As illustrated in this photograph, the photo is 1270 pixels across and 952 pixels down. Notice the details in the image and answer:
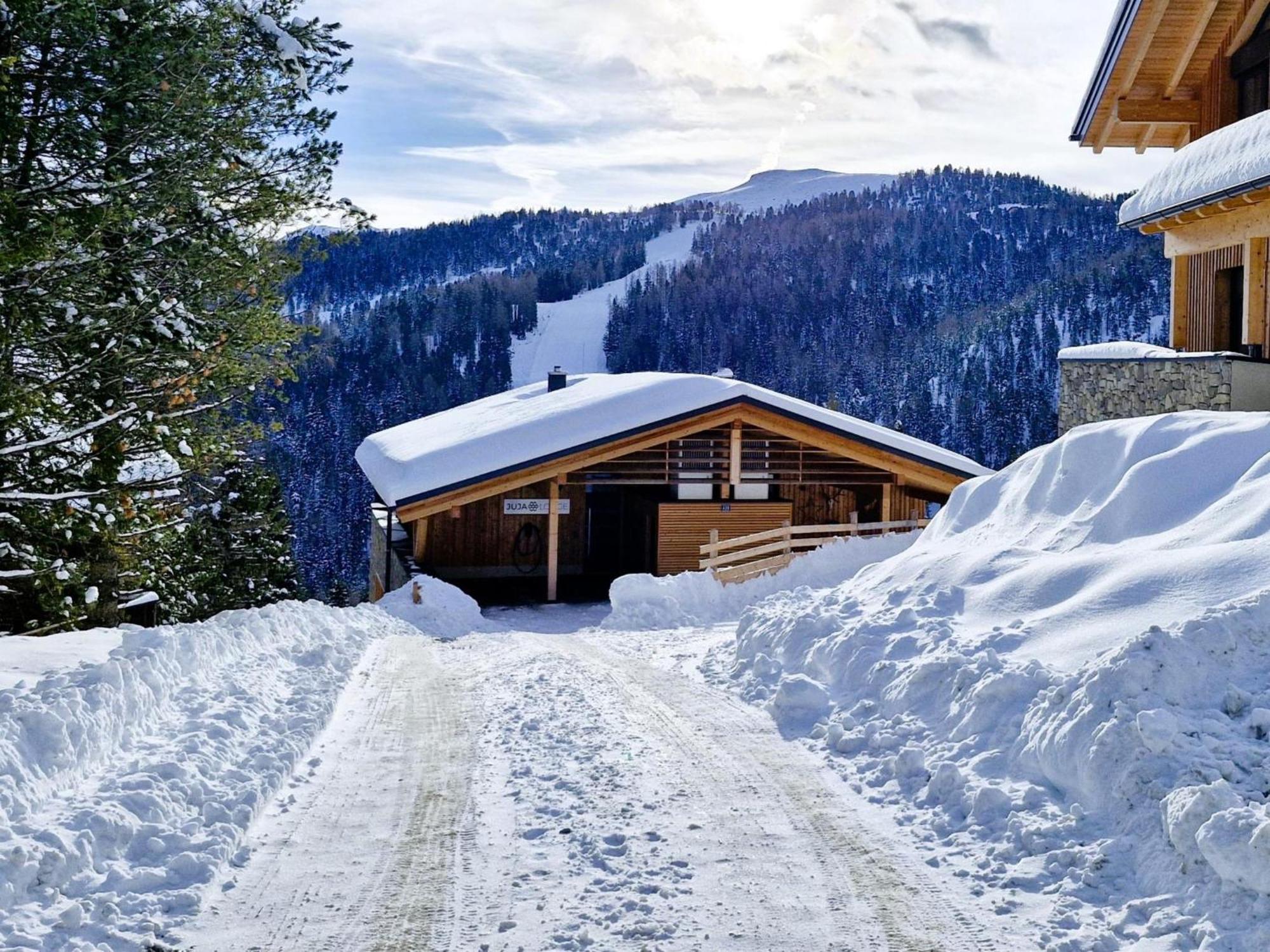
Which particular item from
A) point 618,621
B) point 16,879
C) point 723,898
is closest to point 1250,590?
point 723,898

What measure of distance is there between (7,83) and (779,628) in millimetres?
8384

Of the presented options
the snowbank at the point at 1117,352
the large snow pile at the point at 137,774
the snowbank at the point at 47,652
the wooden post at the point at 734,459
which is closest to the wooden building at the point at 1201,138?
the snowbank at the point at 1117,352

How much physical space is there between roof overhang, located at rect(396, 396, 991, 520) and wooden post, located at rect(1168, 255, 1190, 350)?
21.1ft

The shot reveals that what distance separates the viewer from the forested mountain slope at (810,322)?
101m

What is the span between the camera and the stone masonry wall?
12312 mm

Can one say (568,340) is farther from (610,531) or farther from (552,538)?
(552,538)

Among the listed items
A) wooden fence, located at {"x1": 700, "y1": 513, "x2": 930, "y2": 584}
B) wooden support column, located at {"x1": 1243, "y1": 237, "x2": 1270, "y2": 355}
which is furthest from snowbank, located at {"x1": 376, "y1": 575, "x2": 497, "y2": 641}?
wooden support column, located at {"x1": 1243, "y1": 237, "x2": 1270, "y2": 355}

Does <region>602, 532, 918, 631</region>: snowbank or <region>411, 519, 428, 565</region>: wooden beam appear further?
<region>411, 519, 428, 565</region>: wooden beam

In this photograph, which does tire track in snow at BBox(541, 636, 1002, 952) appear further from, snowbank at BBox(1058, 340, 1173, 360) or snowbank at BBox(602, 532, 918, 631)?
snowbank at BBox(1058, 340, 1173, 360)

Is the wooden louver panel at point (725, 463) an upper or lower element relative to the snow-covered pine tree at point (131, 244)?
lower

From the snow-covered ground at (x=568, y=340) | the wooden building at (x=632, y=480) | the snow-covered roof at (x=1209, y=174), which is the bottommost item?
the wooden building at (x=632, y=480)

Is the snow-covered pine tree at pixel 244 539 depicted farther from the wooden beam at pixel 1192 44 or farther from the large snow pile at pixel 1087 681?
the wooden beam at pixel 1192 44

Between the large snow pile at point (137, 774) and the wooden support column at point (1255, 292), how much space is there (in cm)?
1153

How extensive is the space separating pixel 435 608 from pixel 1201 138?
14.1m
